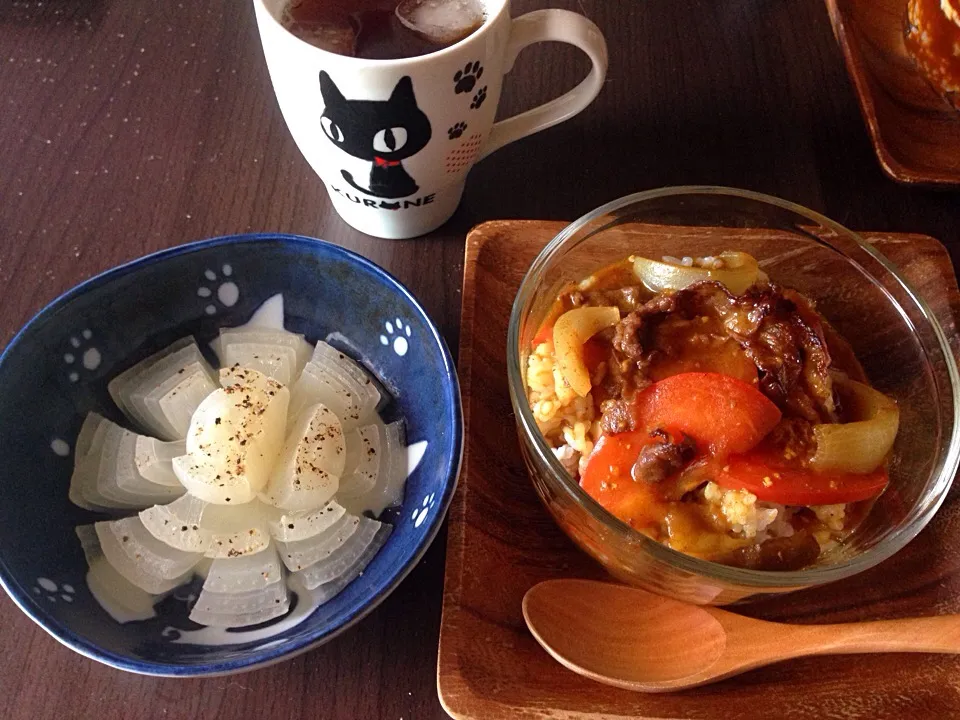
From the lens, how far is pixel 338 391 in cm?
89

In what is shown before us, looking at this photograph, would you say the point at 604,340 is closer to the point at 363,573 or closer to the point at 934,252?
the point at 363,573

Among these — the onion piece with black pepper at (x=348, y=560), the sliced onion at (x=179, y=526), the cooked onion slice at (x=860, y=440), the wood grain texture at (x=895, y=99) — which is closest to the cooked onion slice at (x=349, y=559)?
the onion piece with black pepper at (x=348, y=560)

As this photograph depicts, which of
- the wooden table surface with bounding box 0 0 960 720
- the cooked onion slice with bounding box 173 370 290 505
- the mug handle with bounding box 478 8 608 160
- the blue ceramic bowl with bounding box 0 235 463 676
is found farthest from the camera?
the wooden table surface with bounding box 0 0 960 720

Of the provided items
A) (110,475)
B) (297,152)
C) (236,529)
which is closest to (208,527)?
(236,529)

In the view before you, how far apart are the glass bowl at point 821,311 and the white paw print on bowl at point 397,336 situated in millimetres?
134

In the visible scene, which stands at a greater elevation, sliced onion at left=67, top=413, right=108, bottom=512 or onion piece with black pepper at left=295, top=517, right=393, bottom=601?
onion piece with black pepper at left=295, top=517, right=393, bottom=601

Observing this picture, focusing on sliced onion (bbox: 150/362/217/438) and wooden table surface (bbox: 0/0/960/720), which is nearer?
sliced onion (bbox: 150/362/217/438)

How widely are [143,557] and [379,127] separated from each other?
510mm

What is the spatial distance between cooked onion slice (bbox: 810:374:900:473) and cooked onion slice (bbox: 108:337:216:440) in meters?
0.66

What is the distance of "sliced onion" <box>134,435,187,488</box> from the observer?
83cm

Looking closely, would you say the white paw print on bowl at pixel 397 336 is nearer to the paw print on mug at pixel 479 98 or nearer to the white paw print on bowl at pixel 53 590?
the paw print on mug at pixel 479 98

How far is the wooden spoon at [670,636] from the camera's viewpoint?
744mm

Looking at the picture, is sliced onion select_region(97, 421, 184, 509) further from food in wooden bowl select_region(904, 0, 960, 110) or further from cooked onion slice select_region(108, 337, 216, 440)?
food in wooden bowl select_region(904, 0, 960, 110)

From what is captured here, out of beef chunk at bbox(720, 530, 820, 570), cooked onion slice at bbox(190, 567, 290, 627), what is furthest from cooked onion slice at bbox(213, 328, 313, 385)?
beef chunk at bbox(720, 530, 820, 570)
